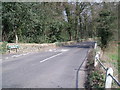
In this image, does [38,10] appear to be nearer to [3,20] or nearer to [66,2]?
[3,20]

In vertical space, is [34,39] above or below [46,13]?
below

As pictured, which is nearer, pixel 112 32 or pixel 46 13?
pixel 112 32

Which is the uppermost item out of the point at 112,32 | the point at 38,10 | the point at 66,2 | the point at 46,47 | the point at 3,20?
the point at 66,2

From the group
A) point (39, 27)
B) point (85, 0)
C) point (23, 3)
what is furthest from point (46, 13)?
point (85, 0)

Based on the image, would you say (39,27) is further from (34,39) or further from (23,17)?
(23,17)

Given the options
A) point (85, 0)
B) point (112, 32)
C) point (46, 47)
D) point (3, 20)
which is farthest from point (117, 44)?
point (85, 0)

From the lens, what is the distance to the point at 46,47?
30906 millimetres

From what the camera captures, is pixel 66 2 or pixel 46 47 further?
pixel 66 2

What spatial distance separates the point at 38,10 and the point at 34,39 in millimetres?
5302

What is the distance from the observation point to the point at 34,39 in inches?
1325

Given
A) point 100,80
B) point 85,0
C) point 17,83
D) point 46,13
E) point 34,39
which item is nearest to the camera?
point 100,80

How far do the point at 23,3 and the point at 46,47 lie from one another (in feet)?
28.3

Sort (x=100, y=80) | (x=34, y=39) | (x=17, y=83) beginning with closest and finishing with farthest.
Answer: (x=100, y=80) < (x=17, y=83) < (x=34, y=39)

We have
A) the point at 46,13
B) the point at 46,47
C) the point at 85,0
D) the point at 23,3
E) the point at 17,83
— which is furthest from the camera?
the point at 85,0
